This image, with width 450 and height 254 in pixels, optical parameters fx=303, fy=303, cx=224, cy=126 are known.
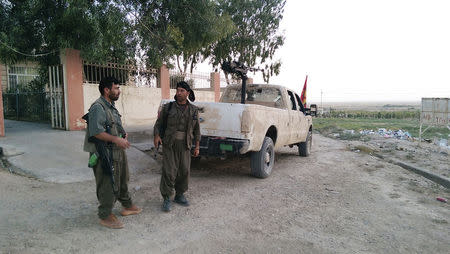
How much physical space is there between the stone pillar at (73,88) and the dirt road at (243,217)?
326cm

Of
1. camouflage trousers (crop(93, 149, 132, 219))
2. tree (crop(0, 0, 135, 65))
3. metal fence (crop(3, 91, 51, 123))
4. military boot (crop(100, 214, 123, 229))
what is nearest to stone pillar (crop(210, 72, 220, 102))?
tree (crop(0, 0, 135, 65))

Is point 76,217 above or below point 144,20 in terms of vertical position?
below

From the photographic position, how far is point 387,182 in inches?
222

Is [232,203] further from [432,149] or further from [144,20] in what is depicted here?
[432,149]

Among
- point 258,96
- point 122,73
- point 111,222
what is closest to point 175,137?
point 111,222

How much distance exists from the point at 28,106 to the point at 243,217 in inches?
458

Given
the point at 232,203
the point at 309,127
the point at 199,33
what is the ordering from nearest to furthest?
the point at 232,203 < the point at 309,127 < the point at 199,33

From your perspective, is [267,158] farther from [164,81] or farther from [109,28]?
[164,81]

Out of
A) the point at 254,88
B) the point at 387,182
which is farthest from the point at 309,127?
the point at 387,182

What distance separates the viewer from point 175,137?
3.73 meters

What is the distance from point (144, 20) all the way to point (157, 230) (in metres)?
7.80

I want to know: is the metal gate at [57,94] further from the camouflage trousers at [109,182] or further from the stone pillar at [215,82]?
the stone pillar at [215,82]

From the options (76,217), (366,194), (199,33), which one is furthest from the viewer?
(199,33)

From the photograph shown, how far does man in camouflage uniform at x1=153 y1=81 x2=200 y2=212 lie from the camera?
3727 millimetres
